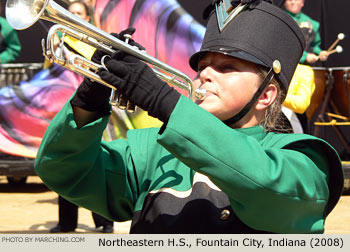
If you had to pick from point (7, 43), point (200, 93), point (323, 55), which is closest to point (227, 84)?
point (200, 93)

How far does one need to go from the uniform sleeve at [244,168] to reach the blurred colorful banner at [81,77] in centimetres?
513

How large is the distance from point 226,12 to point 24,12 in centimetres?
78

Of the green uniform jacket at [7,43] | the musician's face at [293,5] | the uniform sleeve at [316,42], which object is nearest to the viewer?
the musician's face at [293,5]

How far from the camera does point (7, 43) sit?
7410mm

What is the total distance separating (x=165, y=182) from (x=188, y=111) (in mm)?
468

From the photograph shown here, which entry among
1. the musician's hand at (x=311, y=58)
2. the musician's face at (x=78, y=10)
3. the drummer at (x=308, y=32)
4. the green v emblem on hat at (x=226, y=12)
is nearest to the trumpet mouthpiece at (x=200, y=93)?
the green v emblem on hat at (x=226, y=12)

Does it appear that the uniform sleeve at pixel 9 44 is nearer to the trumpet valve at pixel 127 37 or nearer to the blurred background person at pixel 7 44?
the blurred background person at pixel 7 44

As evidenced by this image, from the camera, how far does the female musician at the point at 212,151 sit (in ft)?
6.12

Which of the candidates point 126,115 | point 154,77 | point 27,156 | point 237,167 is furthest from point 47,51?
point 27,156

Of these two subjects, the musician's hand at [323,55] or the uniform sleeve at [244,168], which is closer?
the uniform sleeve at [244,168]

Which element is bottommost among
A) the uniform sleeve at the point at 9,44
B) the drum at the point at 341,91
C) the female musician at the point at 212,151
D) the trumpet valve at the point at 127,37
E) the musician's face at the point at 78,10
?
the drum at the point at 341,91

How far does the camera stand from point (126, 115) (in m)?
7.09

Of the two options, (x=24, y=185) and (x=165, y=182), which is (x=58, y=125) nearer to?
(x=165, y=182)

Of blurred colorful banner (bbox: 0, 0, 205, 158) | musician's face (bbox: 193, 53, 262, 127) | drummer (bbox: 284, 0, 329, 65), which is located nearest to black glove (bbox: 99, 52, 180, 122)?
musician's face (bbox: 193, 53, 262, 127)
